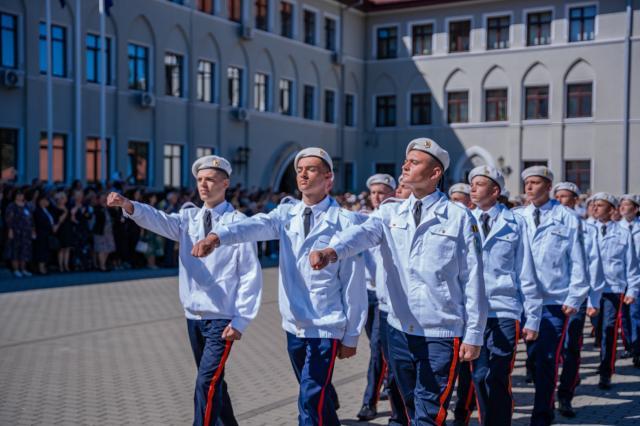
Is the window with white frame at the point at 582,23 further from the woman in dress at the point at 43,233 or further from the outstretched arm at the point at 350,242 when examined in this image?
the outstretched arm at the point at 350,242

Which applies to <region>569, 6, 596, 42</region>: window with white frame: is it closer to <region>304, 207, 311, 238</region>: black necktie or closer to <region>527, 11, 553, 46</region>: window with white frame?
<region>527, 11, 553, 46</region>: window with white frame

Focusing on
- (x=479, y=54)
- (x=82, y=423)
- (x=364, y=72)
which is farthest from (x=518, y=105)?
(x=82, y=423)

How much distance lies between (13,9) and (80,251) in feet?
28.3

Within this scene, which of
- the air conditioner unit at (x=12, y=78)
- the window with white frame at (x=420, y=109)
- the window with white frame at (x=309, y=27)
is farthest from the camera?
the window with white frame at (x=420, y=109)

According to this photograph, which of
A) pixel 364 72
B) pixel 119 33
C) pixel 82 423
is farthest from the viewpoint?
pixel 364 72

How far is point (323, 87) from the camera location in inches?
1582

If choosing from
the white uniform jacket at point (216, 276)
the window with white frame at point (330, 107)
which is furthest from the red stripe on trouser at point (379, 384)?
the window with white frame at point (330, 107)

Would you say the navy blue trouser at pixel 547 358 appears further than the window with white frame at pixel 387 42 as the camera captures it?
No

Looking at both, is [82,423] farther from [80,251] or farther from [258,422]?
[80,251]

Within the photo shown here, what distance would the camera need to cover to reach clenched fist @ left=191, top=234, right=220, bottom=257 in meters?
5.01

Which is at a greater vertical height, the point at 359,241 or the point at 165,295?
the point at 359,241

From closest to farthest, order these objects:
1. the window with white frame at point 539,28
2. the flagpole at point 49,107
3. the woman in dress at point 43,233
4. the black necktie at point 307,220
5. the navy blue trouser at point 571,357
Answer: the black necktie at point 307,220 < the navy blue trouser at point 571,357 < the woman in dress at point 43,233 < the flagpole at point 49,107 < the window with white frame at point 539,28

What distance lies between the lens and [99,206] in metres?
20.3

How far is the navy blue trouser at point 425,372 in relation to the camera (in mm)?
5043
